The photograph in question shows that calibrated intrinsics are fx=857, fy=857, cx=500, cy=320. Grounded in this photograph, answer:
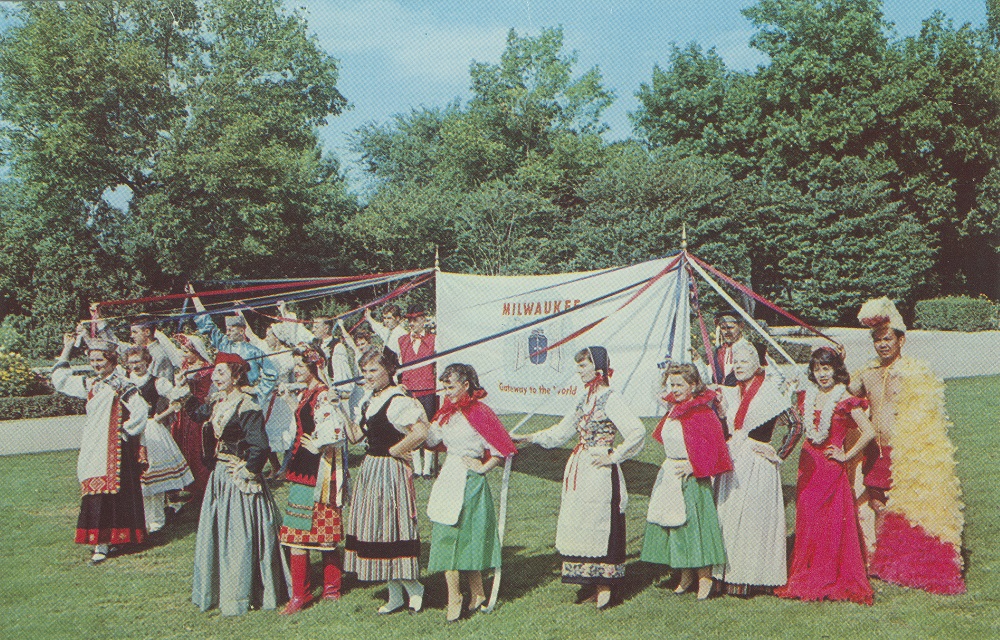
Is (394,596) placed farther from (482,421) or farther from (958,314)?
(958,314)

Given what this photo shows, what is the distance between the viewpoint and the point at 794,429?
555 centimetres

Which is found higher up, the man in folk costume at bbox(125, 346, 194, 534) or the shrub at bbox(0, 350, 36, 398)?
the shrub at bbox(0, 350, 36, 398)

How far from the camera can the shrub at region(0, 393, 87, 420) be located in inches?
556

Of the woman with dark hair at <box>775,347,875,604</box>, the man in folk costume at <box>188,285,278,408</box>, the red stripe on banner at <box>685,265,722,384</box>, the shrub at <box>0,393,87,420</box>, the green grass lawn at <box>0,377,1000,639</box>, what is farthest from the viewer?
the shrub at <box>0,393,87,420</box>

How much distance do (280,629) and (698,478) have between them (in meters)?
2.76

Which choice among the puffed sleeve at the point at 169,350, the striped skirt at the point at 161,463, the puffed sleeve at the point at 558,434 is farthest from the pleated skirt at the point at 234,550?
the puffed sleeve at the point at 169,350

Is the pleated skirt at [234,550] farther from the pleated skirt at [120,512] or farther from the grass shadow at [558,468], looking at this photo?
the grass shadow at [558,468]

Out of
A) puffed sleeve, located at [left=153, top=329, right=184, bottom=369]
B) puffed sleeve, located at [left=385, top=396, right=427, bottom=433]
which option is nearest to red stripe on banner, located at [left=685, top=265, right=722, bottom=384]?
puffed sleeve, located at [left=385, top=396, right=427, bottom=433]

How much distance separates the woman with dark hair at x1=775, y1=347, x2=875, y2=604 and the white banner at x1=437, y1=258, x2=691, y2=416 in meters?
1.74

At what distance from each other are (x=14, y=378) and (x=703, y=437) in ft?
43.7

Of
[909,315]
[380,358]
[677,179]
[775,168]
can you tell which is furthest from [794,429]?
[909,315]

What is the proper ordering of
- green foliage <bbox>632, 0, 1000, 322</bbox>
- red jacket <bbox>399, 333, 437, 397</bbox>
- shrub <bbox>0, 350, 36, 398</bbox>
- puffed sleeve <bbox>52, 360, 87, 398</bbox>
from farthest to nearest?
green foliage <bbox>632, 0, 1000, 322</bbox> < shrub <bbox>0, 350, 36, 398</bbox> < red jacket <bbox>399, 333, 437, 397</bbox> < puffed sleeve <bbox>52, 360, 87, 398</bbox>

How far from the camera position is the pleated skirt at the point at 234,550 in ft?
17.8

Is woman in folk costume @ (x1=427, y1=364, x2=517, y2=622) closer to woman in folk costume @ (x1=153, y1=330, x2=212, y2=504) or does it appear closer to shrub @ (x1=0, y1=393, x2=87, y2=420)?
woman in folk costume @ (x1=153, y1=330, x2=212, y2=504)
